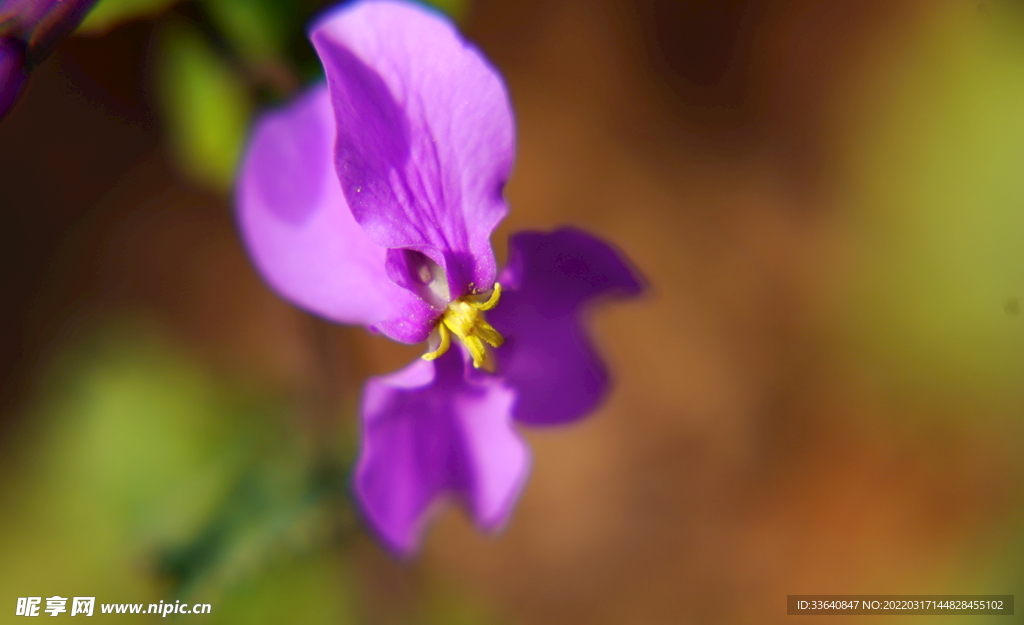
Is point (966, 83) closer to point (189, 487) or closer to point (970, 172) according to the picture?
point (970, 172)

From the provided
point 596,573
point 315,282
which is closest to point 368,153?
point 315,282

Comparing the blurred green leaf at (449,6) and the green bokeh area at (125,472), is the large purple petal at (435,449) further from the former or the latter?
the green bokeh area at (125,472)

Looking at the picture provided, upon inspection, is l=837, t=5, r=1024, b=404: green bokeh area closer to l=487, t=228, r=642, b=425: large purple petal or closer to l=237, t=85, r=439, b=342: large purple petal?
A: l=487, t=228, r=642, b=425: large purple petal

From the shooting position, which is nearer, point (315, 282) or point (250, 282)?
point (315, 282)

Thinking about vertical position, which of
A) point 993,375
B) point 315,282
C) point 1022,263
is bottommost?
point 993,375

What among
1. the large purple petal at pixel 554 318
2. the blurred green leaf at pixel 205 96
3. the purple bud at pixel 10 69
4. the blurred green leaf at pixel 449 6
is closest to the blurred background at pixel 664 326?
the blurred green leaf at pixel 205 96

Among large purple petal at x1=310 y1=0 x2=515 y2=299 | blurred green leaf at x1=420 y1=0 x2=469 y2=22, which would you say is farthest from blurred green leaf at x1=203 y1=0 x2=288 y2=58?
large purple petal at x1=310 y1=0 x2=515 y2=299

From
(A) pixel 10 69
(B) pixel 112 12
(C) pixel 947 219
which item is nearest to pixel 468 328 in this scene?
(A) pixel 10 69
